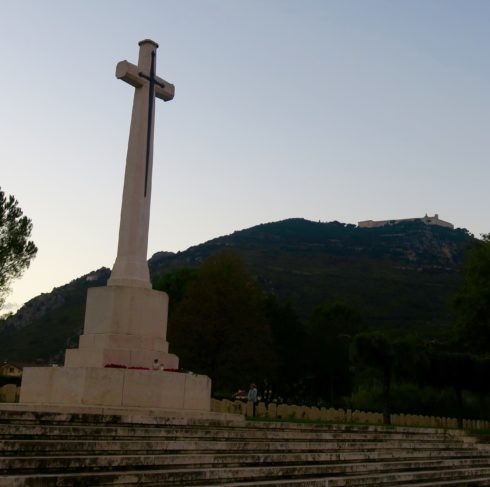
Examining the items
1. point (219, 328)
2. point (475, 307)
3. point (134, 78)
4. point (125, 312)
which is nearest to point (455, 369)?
point (475, 307)

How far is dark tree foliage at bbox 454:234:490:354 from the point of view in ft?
120

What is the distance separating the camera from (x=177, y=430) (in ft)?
30.8

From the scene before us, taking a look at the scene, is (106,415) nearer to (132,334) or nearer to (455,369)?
(132,334)

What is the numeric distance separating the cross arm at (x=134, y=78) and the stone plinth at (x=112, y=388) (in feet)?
24.4

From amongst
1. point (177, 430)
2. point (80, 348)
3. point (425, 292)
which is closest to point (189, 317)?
point (80, 348)

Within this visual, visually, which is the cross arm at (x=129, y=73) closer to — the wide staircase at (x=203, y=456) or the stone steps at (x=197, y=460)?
the wide staircase at (x=203, y=456)

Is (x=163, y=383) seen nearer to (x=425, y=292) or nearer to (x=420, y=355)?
(x=420, y=355)

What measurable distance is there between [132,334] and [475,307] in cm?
2768

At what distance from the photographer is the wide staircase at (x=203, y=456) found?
6520mm

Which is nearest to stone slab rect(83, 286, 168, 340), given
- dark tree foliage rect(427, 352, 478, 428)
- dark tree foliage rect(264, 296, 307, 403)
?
dark tree foliage rect(427, 352, 478, 428)

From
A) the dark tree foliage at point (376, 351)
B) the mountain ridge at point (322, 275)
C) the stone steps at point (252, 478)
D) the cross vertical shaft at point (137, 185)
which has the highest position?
the mountain ridge at point (322, 275)

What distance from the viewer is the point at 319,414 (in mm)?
28500

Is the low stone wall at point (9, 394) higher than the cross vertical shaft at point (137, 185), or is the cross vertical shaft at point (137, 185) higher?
the cross vertical shaft at point (137, 185)

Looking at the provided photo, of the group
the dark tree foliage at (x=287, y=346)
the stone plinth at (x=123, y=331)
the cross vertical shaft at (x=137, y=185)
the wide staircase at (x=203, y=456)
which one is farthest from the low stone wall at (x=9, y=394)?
the dark tree foliage at (x=287, y=346)
